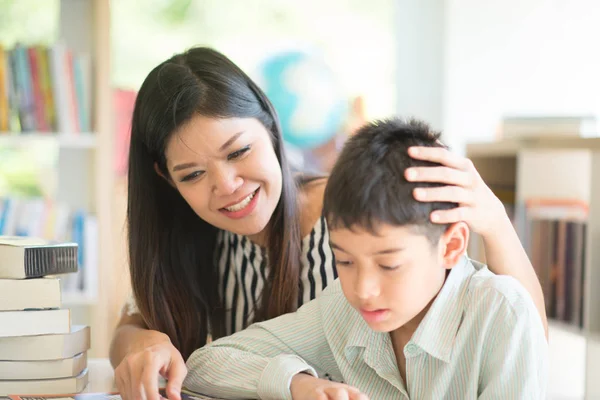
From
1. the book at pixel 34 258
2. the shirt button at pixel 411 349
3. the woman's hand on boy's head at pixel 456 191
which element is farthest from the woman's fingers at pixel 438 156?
the book at pixel 34 258

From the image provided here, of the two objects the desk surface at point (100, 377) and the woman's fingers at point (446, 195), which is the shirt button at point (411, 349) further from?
the desk surface at point (100, 377)

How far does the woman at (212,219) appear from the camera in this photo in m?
1.25

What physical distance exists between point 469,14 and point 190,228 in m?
2.47

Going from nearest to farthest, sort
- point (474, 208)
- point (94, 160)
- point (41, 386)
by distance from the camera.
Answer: point (474, 208) → point (41, 386) → point (94, 160)

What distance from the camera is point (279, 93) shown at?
134 inches

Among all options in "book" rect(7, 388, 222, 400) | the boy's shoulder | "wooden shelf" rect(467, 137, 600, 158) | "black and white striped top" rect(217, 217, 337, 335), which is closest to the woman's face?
"black and white striped top" rect(217, 217, 337, 335)

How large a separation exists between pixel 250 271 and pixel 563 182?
1533 millimetres

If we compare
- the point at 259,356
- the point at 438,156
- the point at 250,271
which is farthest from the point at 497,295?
the point at 250,271

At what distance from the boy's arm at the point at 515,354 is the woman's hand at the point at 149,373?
1.27 ft

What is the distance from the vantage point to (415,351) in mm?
949

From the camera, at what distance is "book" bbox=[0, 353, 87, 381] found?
1072 millimetres

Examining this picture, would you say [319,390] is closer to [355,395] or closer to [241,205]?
[355,395]

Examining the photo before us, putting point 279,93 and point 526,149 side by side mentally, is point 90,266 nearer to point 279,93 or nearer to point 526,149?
point 279,93

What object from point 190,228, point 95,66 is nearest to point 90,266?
point 95,66
